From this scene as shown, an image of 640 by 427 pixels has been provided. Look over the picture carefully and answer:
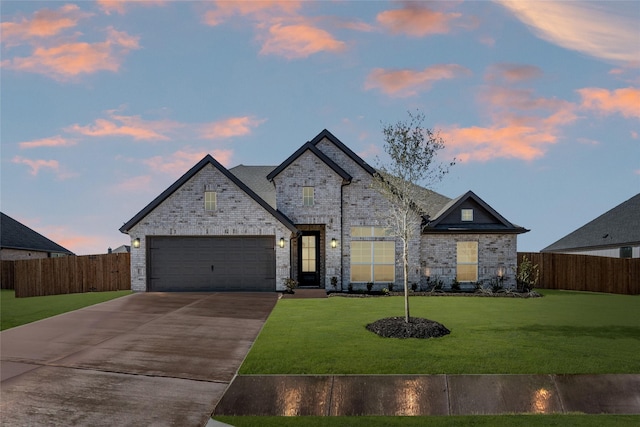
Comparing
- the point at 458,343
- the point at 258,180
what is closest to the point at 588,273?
the point at 258,180

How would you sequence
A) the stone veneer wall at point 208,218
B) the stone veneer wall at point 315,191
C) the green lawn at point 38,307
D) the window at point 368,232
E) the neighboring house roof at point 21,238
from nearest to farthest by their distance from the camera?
the green lawn at point 38,307, the stone veneer wall at point 208,218, the stone veneer wall at point 315,191, the window at point 368,232, the neighboring house roof at point 21,238

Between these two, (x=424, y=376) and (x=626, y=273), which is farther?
(x=626, y=273)

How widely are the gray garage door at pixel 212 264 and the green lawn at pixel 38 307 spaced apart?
2737mm

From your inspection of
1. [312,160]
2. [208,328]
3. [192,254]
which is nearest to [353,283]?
[312,160]

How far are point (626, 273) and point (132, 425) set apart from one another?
25797 millimetres

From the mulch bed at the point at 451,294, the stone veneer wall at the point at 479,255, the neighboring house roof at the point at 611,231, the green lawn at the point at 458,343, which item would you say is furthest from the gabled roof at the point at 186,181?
the neighboring house roof at the point at 611,231

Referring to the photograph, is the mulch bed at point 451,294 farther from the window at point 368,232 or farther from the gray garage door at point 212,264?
the gray garage door at point 212,264

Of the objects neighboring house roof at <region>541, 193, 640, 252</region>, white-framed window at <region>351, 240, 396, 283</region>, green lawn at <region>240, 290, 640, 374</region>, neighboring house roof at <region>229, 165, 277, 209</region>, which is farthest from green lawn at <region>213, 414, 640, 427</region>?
neighboring house roof at <region>541, 193, 640, 252</region>

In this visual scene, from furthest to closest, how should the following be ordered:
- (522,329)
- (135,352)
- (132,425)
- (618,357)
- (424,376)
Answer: (522,329), (135,352), (618,357), (424,376), (132,425)

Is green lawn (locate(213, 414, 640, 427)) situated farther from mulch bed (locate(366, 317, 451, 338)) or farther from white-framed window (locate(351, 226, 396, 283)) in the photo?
white-framed window (locate(351, 226, 396, 283))

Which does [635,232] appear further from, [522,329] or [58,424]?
[58,424]

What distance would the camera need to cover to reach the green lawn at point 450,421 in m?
6.95

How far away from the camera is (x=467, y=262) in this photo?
949 inches

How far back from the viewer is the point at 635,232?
1124 inches
